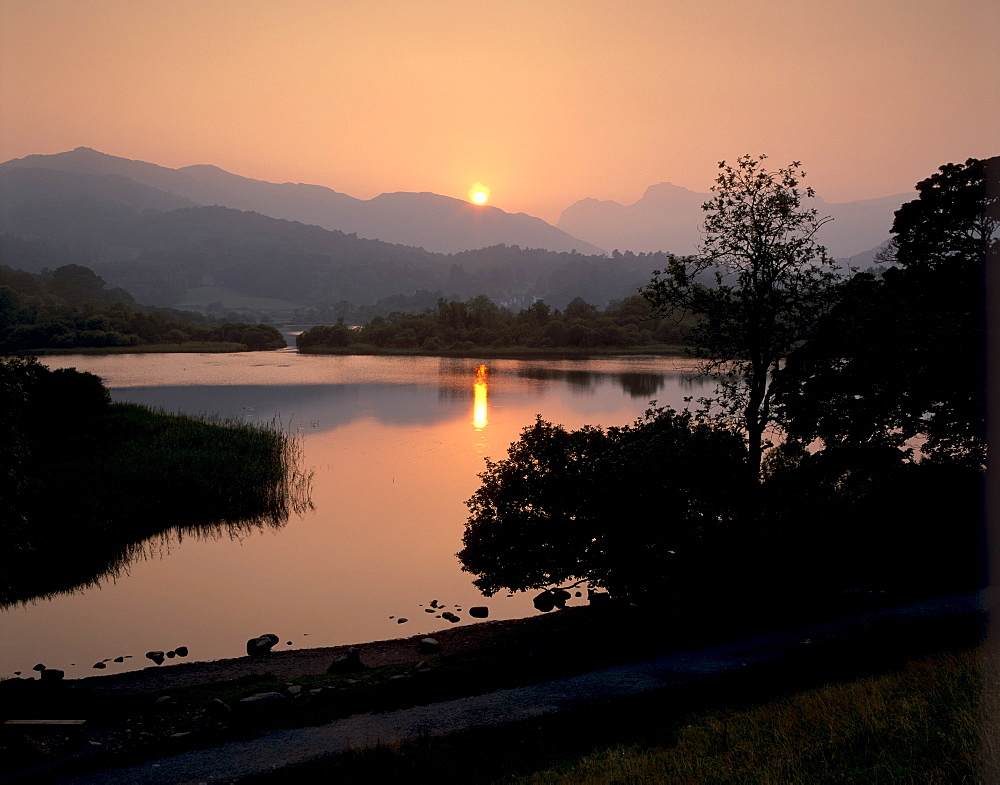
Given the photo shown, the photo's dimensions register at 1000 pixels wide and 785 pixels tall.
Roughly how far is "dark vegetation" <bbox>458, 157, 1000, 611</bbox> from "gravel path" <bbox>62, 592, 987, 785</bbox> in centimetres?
363

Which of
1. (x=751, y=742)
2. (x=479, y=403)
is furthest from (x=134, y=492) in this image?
(x=479, y=403)

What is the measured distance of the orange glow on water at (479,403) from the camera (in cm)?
6931

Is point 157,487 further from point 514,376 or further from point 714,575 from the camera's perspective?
point 514,376

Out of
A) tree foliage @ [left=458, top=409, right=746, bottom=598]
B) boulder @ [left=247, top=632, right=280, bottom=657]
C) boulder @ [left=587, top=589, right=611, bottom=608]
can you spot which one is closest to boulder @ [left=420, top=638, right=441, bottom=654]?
tree foliage @ [left=458, top=409, right=746, bottom=598]

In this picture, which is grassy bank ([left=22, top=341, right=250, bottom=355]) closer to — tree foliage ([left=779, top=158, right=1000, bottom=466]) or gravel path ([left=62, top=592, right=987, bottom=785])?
gravel path ([left=62, top=592, right=987, bottom=785])

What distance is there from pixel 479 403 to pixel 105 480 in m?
51.3

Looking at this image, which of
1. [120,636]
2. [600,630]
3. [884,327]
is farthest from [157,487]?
[884,327]

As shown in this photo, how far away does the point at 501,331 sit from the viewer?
180625 mm

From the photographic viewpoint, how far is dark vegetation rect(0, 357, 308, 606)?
82.6 feet

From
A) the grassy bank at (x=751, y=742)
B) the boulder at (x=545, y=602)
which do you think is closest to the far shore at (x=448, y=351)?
the boulder at (x=545, y=602)

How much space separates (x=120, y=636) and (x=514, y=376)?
9577 cm

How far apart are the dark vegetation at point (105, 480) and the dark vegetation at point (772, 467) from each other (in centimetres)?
1487

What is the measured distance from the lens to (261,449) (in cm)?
4434

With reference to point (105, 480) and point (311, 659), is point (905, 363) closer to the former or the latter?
point (311, 659)
